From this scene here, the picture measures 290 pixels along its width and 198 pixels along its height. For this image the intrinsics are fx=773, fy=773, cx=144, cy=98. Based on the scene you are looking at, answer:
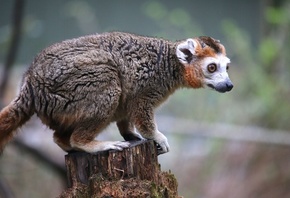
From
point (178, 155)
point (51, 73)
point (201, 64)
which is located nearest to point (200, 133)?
point (178, 155)

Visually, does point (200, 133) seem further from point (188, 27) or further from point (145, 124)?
point (145, 124)

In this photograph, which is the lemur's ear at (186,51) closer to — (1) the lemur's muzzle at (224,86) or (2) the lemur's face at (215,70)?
(2) the lemur's face at (215,70)

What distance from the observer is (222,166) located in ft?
47.3

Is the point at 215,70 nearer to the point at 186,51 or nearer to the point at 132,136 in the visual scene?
the point at 186,51

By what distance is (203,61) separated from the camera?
327 inches

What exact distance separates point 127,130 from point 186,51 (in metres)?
1.07

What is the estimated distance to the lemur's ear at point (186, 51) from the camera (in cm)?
830

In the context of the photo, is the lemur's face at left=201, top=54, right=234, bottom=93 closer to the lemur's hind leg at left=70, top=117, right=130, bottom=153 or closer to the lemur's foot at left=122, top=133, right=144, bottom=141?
the lemur's foot at left=122, top=133, right=144, bottom=141

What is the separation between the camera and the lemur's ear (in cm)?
830

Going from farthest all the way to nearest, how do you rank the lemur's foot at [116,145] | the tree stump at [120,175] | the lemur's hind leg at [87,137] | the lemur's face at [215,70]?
1. the lemur's face at [215,70]
2. the lemur's hind leg at [87,137]
3. the lemur's foot at [116,145]
4. the tree stump at [120,175]

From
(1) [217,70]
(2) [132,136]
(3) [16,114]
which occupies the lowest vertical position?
(3) [16,114]

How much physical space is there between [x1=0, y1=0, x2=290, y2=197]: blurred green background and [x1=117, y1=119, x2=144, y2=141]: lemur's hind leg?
4241 millimetres

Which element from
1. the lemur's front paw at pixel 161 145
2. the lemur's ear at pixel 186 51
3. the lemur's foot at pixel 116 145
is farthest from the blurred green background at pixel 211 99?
the lemur's foot at pixel 116 145

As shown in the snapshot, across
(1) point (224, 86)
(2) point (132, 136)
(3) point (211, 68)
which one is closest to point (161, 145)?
(2) point (132, 136)
